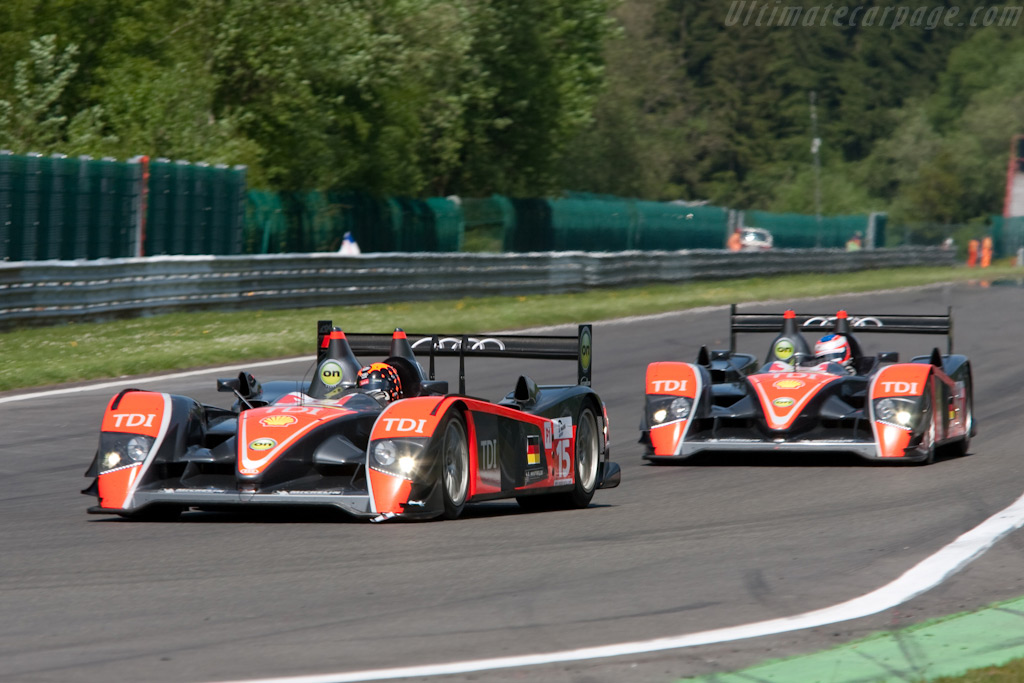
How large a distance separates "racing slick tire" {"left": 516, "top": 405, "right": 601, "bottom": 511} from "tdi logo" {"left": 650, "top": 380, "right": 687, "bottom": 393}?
6.34ft

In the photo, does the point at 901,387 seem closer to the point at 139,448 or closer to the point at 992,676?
the point at 139,448

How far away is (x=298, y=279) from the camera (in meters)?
24.2

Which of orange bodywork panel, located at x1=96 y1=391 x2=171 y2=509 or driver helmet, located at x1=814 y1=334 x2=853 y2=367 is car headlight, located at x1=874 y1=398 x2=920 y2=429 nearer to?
driver helmet, located at x1=814 y1=334 x2=853 y2=367

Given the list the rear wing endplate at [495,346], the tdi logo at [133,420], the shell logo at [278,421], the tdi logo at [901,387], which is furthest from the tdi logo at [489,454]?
the tdi logo at [901,387]

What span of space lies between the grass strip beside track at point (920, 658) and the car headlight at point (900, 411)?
5.36 m

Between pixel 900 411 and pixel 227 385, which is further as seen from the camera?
pixel 900 411

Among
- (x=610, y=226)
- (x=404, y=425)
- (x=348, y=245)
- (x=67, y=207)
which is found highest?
(x=610, y=226)

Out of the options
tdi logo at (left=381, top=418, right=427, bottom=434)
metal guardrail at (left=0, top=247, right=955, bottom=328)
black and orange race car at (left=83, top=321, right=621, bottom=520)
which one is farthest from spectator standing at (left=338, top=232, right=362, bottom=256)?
tdi logo at (left=381, top=418, right=427, bottom=434)

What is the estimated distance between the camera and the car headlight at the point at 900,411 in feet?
35.6

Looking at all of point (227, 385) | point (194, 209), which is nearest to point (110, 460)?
point (227, 385)

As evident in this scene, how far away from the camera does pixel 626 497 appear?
372 inches

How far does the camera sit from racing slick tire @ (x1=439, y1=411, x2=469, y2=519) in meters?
7.75

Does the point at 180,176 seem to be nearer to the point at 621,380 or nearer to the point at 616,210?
the point at 621,380

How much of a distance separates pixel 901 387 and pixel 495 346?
311 cm
